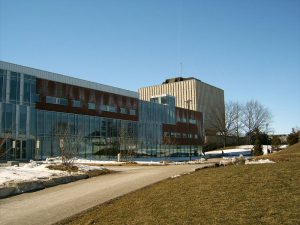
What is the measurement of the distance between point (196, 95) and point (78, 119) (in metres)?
85.3

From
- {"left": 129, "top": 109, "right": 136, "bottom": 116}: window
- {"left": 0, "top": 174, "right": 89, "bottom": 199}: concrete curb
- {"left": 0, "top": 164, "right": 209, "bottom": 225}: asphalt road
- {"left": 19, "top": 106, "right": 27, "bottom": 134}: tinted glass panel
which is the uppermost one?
{"left": 129, "top": 109, "right": 136, "bottom": 116}: window

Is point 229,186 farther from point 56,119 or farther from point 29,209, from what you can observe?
point 56,119

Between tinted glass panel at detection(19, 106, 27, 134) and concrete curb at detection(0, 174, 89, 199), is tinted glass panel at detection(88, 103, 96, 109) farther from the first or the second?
concrete curb at detection(0, 174, 89, 199)

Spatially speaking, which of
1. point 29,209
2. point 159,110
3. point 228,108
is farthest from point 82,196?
point 228,108

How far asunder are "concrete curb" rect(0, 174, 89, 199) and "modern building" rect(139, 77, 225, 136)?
10821cm

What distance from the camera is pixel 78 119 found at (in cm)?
5662

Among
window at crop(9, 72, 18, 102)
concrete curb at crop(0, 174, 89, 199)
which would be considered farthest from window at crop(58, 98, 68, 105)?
concrete curb at crop(0, 174, 89, 199)

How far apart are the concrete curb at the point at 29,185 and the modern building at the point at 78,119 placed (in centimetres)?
1434

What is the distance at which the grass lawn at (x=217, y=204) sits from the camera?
8719 millimetres

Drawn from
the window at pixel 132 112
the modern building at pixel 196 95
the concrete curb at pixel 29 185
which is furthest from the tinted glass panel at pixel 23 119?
the modern building at pixel 196 95

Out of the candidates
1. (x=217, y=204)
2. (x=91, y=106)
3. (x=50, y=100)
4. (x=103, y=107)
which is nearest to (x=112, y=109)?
(x=103, y=107)

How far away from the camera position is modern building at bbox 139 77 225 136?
13575 centimetres

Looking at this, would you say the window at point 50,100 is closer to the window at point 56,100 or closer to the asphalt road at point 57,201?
the window at point 56,100

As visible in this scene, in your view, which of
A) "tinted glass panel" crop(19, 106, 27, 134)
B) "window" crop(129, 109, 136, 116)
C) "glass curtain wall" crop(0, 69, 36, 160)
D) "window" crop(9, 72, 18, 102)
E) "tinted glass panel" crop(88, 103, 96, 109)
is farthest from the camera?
"window" crop(129, 109, 136, 116)
